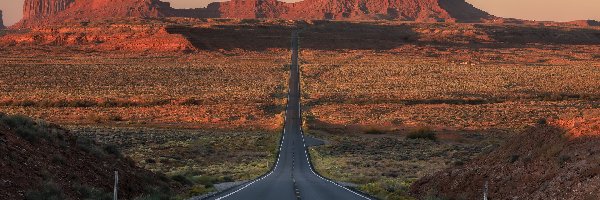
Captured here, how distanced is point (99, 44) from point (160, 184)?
151690 mm

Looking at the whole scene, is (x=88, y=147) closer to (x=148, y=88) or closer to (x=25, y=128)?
(x=25, y=128)

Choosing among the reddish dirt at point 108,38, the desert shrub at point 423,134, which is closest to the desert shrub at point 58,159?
the desert shrub at point 423,134

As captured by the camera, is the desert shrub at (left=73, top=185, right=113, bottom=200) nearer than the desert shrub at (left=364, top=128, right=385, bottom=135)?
Yes

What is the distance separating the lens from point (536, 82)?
120 meters

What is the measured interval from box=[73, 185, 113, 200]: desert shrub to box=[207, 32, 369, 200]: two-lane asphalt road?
258 inches

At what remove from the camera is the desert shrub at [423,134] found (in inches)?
2591

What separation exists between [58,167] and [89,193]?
1.46 meters

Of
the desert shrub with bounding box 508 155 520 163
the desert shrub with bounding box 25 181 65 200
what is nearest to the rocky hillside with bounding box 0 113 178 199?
the desert shrub with bounding box 25 181 65 200

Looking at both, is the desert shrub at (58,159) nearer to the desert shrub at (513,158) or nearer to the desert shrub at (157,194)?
the desert shrub at (157,194)

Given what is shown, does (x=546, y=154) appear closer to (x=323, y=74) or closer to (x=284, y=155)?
(x=284, y=155)

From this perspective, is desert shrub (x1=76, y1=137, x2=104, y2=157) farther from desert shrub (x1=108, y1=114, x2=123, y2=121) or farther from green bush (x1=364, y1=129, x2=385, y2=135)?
desert shrub (x1=108, y1=114, x2=123, y2=121)

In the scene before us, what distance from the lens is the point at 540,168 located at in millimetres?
20641

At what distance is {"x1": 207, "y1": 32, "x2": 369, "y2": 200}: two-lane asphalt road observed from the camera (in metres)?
28.5

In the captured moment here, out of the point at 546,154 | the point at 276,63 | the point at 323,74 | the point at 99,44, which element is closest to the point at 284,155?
the point at 546,154
